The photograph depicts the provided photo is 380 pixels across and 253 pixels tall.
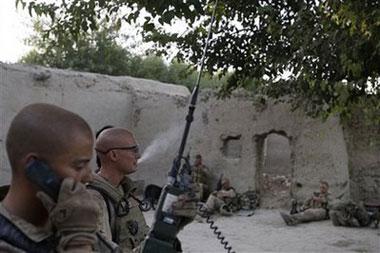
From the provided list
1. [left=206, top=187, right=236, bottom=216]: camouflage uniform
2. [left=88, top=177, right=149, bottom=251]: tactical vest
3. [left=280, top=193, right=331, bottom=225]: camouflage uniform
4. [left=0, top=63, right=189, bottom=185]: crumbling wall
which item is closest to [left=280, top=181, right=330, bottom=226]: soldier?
[left=280, top=193, right=331, bottom=225]: camouflage uniform

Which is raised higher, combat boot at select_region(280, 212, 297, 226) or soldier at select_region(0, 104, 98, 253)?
soldier at select_region(0, 104, 98, 253)

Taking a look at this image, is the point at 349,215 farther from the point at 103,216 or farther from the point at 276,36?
the point at 103,216

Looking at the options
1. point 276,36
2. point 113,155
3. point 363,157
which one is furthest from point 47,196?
point 363,157

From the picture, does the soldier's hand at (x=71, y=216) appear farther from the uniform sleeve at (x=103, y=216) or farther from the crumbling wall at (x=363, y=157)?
the crumbling wall at (x=363, y=157)

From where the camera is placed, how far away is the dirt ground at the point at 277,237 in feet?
26.0

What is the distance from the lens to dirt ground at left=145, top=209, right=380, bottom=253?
26.0 feet

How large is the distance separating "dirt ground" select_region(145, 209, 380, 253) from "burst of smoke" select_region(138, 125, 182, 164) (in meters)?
3.07

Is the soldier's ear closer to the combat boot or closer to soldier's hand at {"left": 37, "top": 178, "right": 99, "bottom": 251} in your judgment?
soldier's hand at {"left": 37, "top": 178, "right": 99, "bottom": 251}

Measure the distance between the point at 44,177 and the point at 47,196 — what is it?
0.04m

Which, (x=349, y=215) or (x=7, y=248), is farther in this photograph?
(x=349, y=215)

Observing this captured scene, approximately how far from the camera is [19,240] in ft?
3.73

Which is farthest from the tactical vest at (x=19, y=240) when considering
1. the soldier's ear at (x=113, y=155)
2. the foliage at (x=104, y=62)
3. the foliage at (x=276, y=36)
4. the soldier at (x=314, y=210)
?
the foliage at (x=104, y=62)

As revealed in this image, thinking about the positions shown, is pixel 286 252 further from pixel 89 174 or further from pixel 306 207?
pixel 89 174

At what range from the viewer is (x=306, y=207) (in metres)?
10.4
